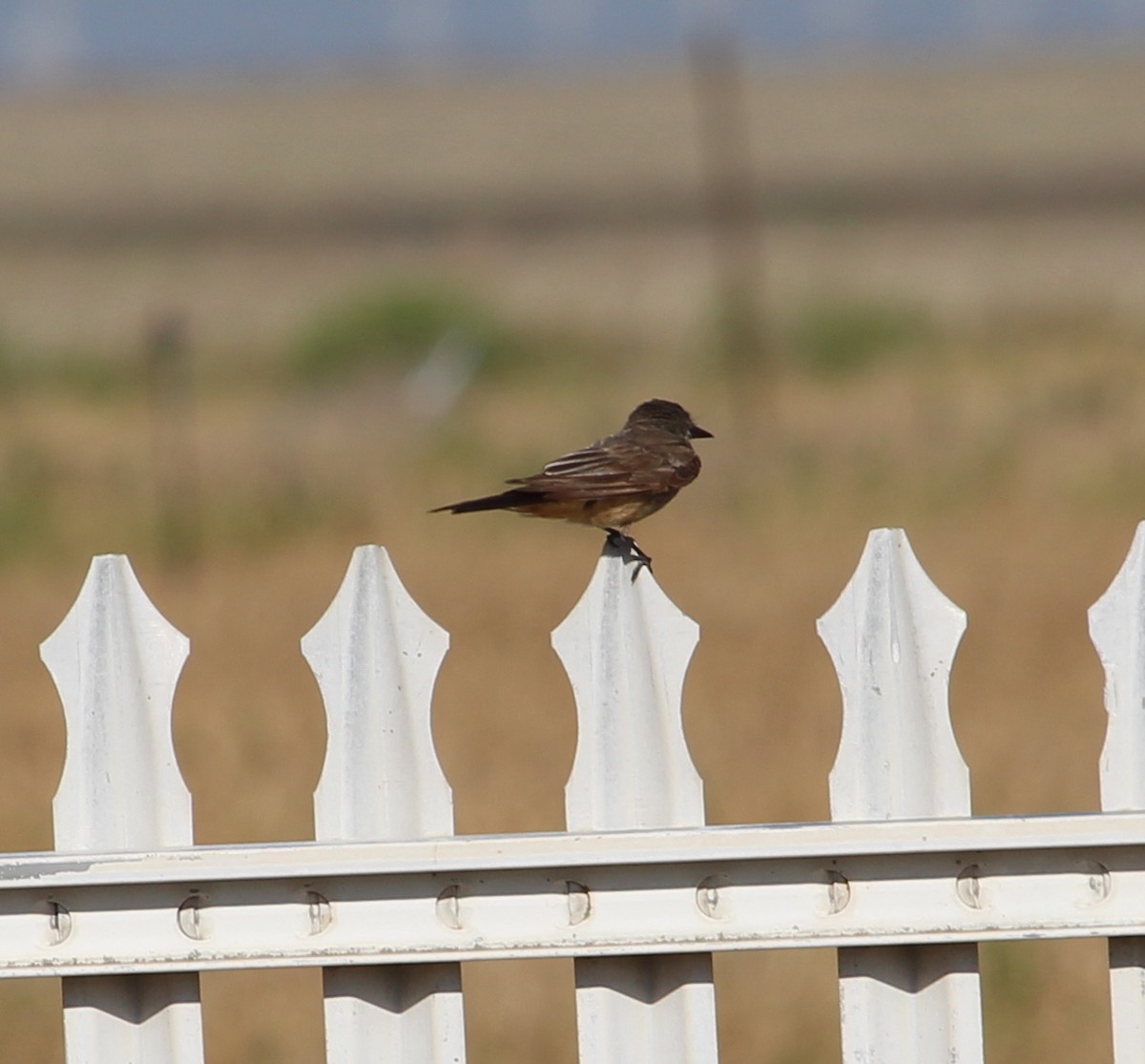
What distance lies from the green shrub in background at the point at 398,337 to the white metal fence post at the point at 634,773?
18.4 m

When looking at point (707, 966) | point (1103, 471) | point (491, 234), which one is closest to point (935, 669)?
point (707, 966)

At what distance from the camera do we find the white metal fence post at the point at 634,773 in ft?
9.07

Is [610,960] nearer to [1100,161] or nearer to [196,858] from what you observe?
[196,858]

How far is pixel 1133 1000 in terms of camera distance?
276cm

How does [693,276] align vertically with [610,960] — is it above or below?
above

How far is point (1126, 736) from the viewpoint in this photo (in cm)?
276

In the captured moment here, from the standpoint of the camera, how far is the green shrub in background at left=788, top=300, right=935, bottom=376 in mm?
20641

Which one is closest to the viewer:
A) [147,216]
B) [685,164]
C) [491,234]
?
[491,234]

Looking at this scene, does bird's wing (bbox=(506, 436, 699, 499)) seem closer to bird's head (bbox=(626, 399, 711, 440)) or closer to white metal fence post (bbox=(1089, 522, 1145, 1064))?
bird's head (bbox=(626, 399, 711, 440))

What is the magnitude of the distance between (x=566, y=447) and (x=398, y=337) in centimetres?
762

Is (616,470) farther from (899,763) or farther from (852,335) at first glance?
(852,335)

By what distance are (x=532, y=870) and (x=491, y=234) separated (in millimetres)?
38206

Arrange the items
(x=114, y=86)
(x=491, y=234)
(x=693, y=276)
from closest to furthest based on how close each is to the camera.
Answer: (x=693, y=276) < (x=491, y=234) < (x=114, y=86)

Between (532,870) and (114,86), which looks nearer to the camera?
(532,870)
